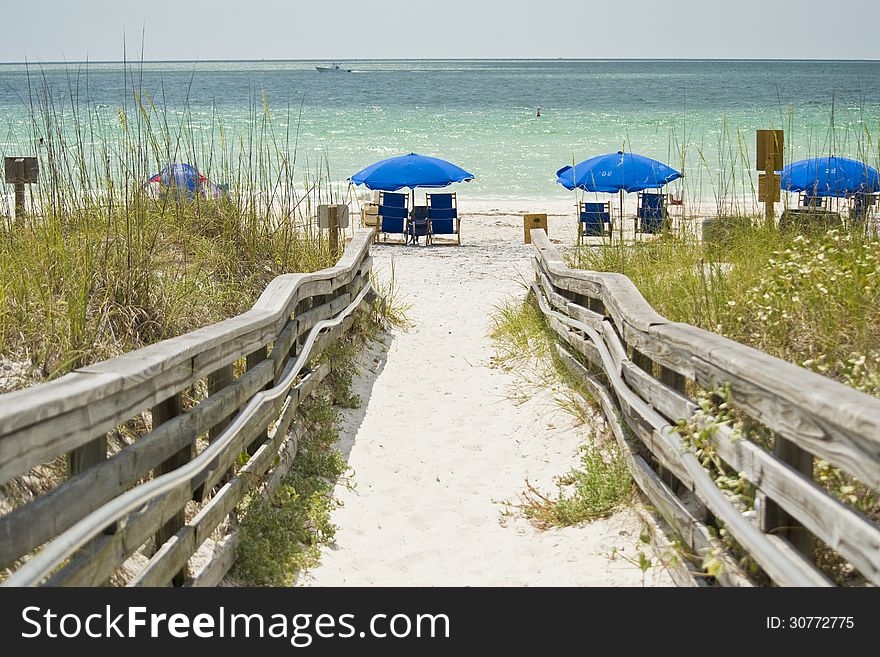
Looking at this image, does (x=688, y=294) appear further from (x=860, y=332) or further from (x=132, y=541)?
(x=132, y=541)

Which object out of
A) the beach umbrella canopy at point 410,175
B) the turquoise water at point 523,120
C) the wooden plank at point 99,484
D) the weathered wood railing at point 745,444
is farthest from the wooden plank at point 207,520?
the beach umbrella canopy at point 410,175

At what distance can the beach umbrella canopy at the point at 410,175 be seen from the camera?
1491cm

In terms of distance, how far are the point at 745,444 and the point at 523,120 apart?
46505 mm

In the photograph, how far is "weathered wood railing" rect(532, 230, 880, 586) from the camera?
2.19 m

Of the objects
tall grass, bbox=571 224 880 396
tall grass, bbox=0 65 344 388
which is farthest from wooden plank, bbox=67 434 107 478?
tall grass, bbox=571 224 880 396

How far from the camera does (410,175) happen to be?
1501 centimetres

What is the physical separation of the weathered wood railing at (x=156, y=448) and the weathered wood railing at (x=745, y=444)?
5.21 feet

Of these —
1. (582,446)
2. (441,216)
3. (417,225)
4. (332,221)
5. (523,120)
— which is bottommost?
(582,446)

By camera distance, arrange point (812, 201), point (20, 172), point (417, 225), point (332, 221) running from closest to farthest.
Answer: point (20, 172), point (812, 201), point (332, 221), point (417, 225)

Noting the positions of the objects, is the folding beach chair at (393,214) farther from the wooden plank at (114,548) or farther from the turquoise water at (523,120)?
the wooden plank at (114,548)

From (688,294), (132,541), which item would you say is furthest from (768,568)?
(688,294)

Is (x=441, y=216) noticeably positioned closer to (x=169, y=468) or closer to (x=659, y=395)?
(x=659, y=395)

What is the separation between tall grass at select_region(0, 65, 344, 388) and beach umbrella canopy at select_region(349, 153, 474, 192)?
814cm

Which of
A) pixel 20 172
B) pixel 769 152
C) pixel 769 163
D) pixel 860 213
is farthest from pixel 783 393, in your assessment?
pixel 769 163
